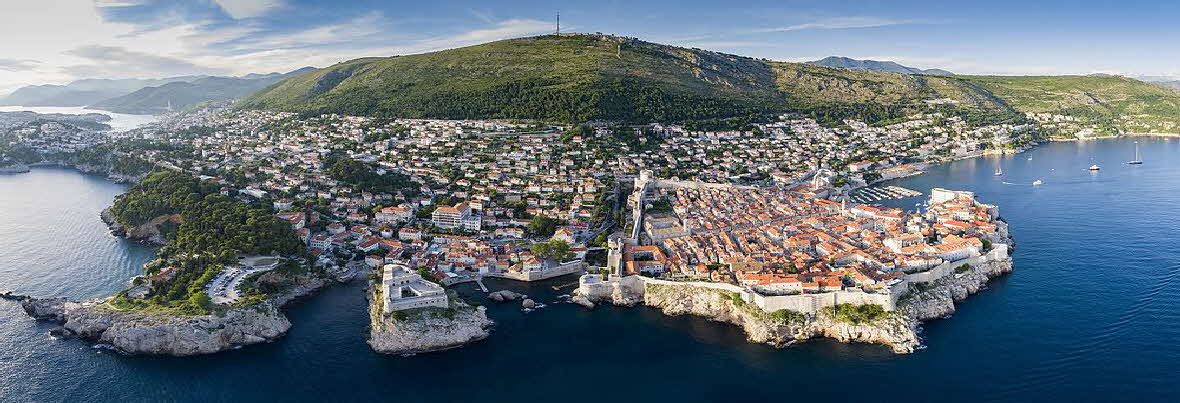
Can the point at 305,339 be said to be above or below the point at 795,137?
below

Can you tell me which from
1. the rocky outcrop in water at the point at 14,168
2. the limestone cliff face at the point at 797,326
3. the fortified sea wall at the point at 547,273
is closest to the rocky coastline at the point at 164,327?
the fortified sea wall at the point at 547,273

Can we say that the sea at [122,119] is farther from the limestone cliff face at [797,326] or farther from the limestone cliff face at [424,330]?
the limestone cliff face at [797,326]

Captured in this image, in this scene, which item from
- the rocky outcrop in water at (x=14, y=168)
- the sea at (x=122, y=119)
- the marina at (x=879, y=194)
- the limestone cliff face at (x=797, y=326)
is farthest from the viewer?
the sea at (x=122, y=119)

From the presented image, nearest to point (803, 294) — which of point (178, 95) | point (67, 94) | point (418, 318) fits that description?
point (418, 318)

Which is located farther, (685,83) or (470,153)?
(685,83)

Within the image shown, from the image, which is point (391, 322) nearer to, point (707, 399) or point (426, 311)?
point (426, 311)

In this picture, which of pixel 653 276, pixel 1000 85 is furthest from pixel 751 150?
pixel 1000 85
